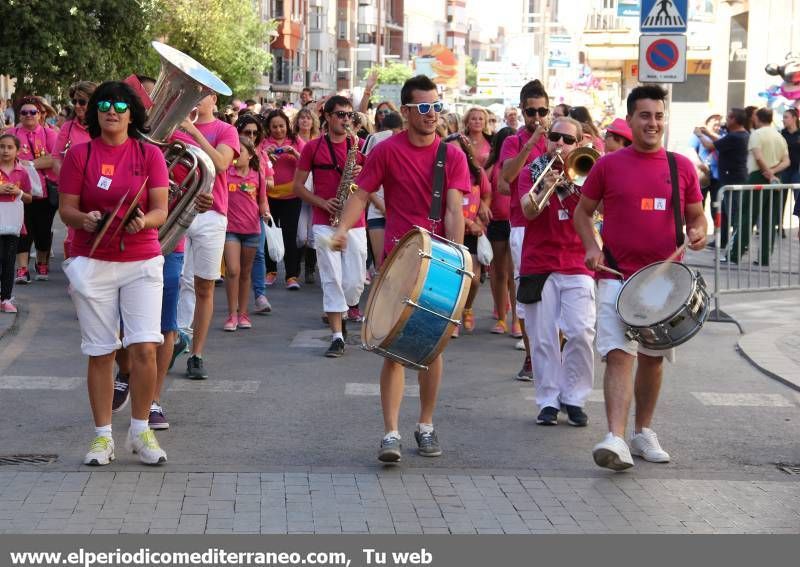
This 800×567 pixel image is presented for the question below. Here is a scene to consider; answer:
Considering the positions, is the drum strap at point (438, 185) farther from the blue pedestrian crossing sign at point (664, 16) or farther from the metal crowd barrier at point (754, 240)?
the blue pedestrian crossing sign at point (664, 16)

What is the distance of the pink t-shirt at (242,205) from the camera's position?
1176 centimetres

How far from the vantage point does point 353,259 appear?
36.9ft

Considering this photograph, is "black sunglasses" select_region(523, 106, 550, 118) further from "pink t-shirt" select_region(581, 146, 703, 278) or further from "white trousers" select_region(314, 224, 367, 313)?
"pink t-shirt" select_region(581, 146, 703, 278)

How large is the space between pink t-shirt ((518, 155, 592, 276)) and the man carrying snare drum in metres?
0.99

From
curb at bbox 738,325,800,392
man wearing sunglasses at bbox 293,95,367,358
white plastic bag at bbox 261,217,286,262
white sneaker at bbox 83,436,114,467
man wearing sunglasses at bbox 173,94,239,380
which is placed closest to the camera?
white sneaker at bbox 83,436,114,467

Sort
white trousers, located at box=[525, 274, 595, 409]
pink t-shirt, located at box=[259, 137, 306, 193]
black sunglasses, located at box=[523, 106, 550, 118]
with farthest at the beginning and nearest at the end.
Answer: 1. pink t-shirt, located at box=[259, 137, 306, 193]
2. black sunglasses, located at box=[523, 106, 550, 118]
3. white trousers, located at box=[525, 274, 595, 409]

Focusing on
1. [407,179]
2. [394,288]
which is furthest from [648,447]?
[407,179]

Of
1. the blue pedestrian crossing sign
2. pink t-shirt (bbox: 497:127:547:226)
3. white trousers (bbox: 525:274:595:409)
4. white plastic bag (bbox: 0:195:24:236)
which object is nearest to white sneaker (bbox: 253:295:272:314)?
white plastic bag (bbox: 0:195:24:236)

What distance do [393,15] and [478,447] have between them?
133m

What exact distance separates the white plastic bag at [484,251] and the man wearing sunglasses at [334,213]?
3.05ft

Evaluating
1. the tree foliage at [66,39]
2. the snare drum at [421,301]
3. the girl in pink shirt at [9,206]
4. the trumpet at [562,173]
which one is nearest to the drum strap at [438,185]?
the snare drum at [421,301]

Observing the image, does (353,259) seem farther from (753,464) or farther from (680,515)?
(680,515)

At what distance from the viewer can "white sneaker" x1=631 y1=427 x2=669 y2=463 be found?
732cm
